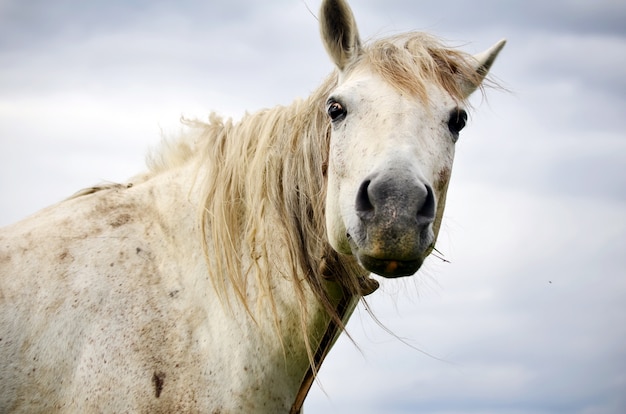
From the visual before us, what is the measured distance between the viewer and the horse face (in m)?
3.96

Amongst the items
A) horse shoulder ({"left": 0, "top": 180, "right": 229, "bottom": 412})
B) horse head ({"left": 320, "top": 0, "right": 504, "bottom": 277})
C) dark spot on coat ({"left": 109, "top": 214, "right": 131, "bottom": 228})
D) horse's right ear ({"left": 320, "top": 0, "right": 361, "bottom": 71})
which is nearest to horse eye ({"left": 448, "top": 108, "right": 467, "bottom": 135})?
horse head ({"left": 320, "top": 0, "right": 504, "bottom": 277})

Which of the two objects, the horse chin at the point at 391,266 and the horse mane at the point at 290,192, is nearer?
the horse chin at the point at 391,266

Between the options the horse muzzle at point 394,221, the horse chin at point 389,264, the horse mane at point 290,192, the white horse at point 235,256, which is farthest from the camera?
the horse mane at point 290,192

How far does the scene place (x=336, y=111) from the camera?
15.3ft

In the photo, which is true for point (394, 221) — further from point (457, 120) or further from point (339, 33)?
point (339, 33)

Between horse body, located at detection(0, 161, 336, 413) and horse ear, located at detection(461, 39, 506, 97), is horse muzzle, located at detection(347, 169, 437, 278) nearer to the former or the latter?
horse body, located at detection(0, 161, 336, 413)

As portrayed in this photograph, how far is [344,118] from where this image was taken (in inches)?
181

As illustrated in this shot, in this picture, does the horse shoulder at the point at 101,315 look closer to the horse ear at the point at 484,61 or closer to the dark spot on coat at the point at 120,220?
the dark spot on coat at the point at 120,220

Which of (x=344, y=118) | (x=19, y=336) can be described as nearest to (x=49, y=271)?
(x=19, y=336)

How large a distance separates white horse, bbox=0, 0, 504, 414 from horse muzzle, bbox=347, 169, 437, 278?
0.03 meters

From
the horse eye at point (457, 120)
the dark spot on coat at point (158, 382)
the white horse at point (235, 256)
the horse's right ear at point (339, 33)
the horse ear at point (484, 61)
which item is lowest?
the dark spot on coat at point (158, 382)

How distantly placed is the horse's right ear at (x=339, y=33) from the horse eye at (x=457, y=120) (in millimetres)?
841

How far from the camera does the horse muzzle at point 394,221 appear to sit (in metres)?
3.93

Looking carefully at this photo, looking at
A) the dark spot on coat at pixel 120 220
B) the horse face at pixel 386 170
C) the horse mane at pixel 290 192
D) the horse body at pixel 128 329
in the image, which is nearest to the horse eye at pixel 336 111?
the horse face at pixel 386 170
